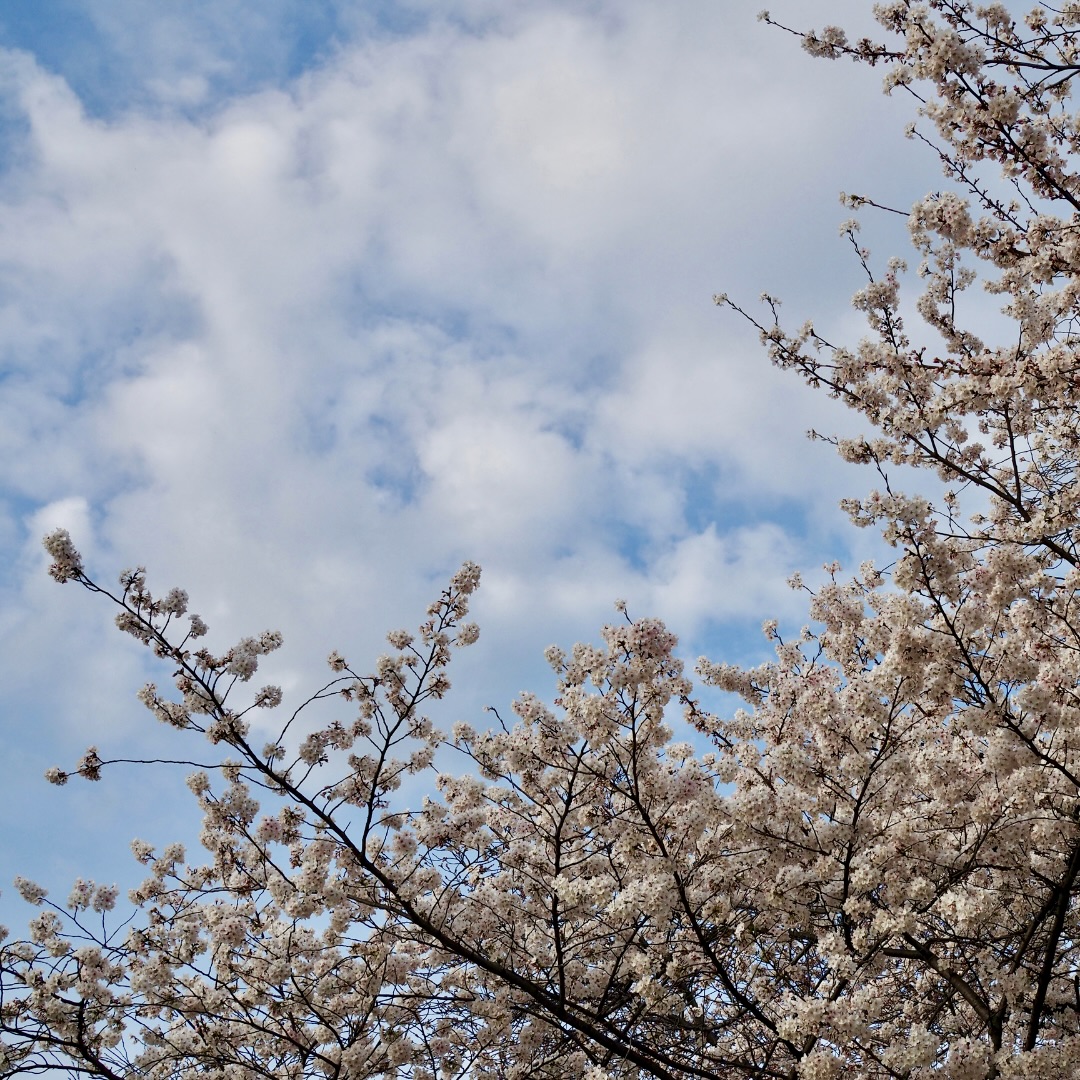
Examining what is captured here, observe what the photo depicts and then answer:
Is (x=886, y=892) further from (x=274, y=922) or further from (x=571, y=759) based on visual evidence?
(x=274, y=922)

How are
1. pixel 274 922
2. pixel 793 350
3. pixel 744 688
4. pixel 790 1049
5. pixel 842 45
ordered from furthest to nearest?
pixel 744 688
pixel 793 350
pixel 274 922
pixel 842 45
pixel 790 1049

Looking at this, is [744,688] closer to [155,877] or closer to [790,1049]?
[790,1049]

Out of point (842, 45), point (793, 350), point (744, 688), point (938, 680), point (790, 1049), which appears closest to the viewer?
point (938, 680)

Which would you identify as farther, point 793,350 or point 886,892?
point 793,350

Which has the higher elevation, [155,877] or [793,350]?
[793,350]

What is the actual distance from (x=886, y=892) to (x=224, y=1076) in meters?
4.43

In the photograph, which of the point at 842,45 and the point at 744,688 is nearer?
the point at 842,45

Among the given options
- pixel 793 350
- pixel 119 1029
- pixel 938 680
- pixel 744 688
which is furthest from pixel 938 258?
pixel 119 1029

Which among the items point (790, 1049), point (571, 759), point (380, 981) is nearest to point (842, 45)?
point (571, 759)

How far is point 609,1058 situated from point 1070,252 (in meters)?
6.15

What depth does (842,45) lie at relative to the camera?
6.32 meters

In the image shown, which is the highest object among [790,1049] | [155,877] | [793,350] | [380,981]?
[793,350]

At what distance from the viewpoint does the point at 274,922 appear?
22.3 feet

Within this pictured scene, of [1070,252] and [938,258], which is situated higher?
[938,258]
